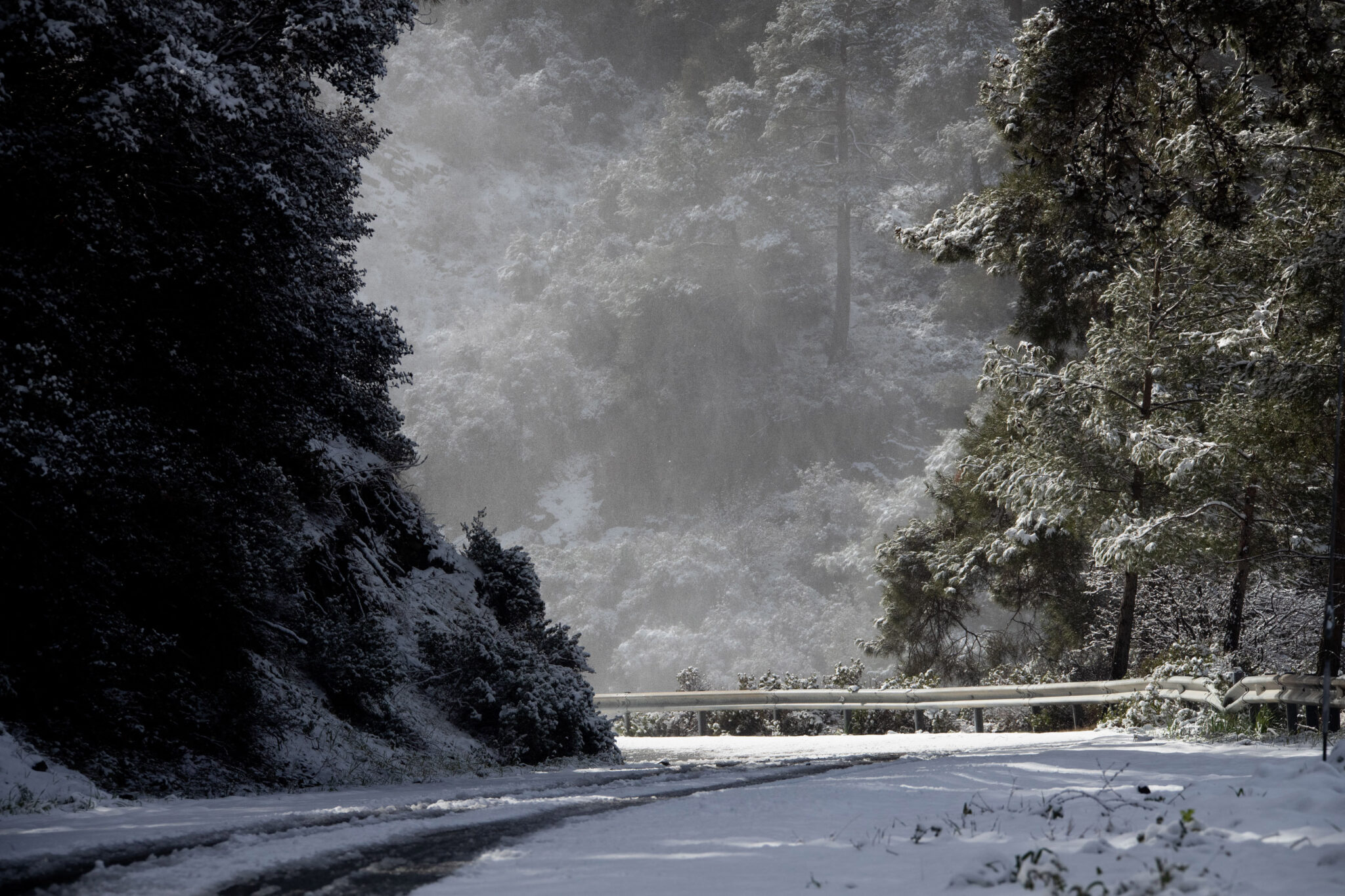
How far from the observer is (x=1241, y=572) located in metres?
17.0

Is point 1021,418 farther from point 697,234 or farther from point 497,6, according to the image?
point 497,6

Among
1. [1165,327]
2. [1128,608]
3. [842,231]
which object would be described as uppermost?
[842,231]

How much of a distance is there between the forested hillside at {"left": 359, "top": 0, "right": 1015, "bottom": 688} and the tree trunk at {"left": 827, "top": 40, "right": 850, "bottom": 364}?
6.6 inches

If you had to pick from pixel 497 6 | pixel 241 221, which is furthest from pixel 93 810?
pixel 497 6

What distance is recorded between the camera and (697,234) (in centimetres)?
5847

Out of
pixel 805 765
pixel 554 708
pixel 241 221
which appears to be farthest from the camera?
pixel 554 708

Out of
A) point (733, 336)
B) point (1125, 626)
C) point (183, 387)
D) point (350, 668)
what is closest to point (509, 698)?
point (350, 668)

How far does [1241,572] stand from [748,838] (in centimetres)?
1479

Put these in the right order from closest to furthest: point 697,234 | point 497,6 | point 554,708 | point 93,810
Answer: point 93,810 → point 554,708 → point 697,234 → point 497,6

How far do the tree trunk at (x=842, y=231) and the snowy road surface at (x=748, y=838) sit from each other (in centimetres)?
5217

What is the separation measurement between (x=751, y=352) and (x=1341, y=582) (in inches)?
1903

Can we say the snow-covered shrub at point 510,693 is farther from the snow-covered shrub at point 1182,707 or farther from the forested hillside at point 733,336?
the forested hillside at point 733,336

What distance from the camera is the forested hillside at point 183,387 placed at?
22.6 feet

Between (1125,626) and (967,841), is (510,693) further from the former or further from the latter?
(1125,626)
